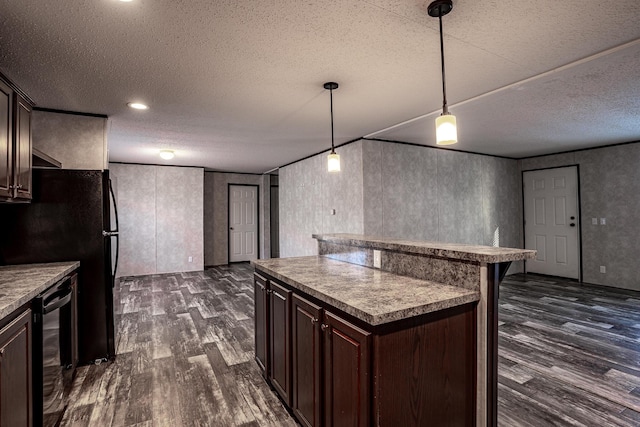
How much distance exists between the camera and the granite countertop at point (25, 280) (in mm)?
1629

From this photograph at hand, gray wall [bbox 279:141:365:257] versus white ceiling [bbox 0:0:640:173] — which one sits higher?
white ceiling [bbox 0:0:640:173]

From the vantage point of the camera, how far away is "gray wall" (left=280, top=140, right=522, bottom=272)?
4.90 m

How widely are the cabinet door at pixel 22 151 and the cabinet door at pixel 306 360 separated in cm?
222

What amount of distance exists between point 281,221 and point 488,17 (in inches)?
245

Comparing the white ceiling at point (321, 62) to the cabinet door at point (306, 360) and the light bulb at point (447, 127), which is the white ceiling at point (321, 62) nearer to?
the light bulb at point (447, 127)

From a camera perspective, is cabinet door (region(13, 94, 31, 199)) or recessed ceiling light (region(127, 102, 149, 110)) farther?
recessed ceiling light (region(127, 102, 149, 110))

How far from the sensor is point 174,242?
7215 millimetres

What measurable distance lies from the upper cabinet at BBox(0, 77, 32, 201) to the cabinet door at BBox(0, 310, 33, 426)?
105 centimetres

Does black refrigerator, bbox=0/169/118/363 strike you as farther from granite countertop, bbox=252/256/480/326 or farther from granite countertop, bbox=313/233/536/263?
granite countertop, bbox=313/233/536/263

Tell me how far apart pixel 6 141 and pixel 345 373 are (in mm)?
2705

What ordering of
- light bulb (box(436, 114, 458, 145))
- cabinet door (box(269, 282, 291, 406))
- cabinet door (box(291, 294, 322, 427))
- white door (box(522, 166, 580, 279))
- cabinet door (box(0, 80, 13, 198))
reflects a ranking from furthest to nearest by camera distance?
white door (box(522, 166, 580, 279))
cabinet door (box(0, 80, 13, 198))
cabinet door (box(269, 282, 291, 406))
light bulb (box(436, 114, 458, 145))
cabinet door (box(291, 294, 322, 427))

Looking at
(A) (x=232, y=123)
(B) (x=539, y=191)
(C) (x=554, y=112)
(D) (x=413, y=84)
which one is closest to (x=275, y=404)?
(D) (x=413, y=84)

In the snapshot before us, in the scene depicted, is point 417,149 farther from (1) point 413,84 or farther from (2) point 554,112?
(1) point 413,84

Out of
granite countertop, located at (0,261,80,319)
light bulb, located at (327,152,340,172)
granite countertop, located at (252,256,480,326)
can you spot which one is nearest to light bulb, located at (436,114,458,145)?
granite countertop, located at (252,256,480,326)
